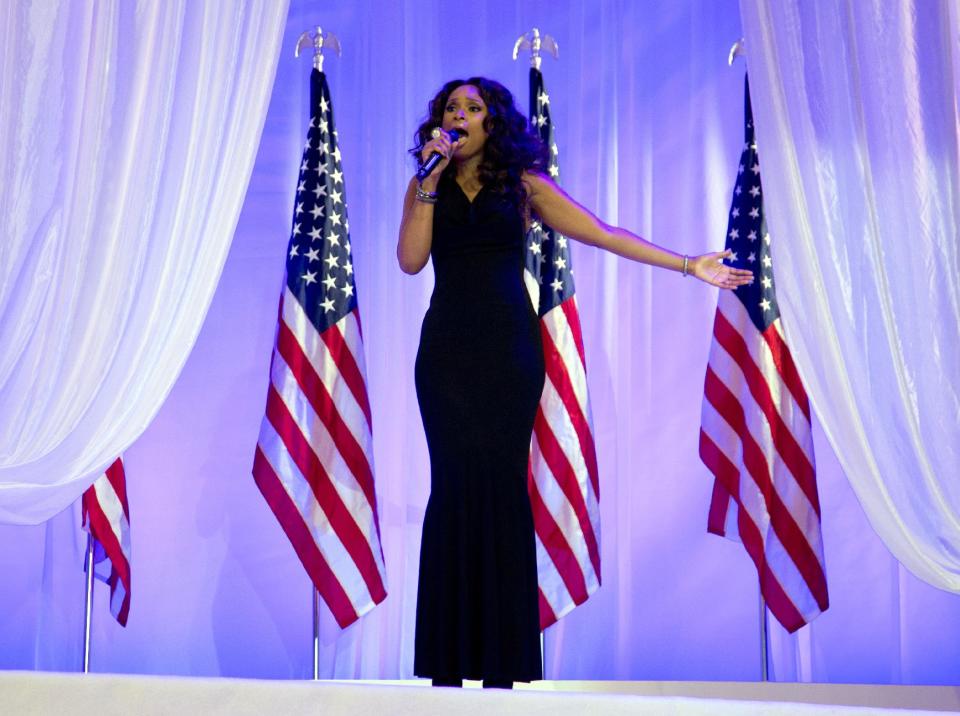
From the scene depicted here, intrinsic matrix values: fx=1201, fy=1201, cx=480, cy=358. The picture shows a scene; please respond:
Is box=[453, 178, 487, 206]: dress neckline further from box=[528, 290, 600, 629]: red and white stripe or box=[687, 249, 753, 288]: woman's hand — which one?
box=[528, 290, 600, 629]: red and white stripe

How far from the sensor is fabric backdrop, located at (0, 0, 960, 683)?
3918 millimetres

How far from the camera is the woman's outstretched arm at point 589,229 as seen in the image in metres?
2.79

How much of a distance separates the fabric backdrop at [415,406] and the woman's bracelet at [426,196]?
131 cm

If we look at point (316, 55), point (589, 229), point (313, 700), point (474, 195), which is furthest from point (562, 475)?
point (313, 700)

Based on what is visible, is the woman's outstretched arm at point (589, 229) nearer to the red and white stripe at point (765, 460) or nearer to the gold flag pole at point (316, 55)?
the red and white stripe at point (765, 460)

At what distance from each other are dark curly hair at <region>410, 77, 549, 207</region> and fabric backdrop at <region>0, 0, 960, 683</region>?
1.19m

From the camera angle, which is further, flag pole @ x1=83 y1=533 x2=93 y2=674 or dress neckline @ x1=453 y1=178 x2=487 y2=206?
flag pole @ x1=83 y1=533 x2=93 y2=674

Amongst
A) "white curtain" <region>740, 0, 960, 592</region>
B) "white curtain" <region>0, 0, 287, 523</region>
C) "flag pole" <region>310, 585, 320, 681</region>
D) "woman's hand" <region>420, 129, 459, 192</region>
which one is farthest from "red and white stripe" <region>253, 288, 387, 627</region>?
"white curtain" <region>740, 0, 960, 592</region>

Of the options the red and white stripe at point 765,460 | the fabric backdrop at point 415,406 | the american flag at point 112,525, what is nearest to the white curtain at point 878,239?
the red and white stripe at point 765,460

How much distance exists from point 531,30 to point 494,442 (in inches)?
75.7

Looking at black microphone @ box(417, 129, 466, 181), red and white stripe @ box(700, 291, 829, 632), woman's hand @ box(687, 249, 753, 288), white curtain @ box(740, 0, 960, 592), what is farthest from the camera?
red and white stripe @ box(700, 291, 829, 632)

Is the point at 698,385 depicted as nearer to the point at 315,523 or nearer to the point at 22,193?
the point at 315,523

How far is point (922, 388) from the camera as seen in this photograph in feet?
6.33

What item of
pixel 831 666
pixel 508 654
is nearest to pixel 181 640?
pixel 508 654
